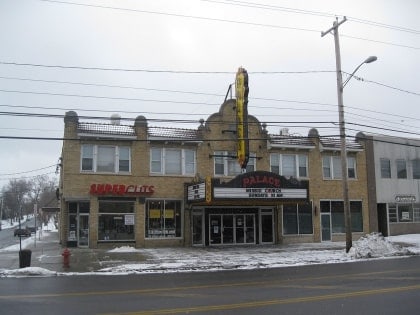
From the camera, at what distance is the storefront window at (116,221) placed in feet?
96.9

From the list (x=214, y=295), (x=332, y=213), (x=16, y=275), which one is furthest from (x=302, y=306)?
(x=332, y=213)

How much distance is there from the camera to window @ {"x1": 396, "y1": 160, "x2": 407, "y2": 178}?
3984 cm

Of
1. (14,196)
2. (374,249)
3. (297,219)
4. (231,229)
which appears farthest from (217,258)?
(14,196)

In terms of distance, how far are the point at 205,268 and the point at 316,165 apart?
17455 mm

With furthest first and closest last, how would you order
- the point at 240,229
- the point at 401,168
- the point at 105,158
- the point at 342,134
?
the point at 401,168 < the point at 240,229 < the point at 105,158 < the point at 342,134

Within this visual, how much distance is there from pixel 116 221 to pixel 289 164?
1278cm

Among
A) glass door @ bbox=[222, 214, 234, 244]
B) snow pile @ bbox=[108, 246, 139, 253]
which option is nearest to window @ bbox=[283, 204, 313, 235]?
glass door @ bbox=[222, 214, 234, 244]

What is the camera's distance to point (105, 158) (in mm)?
30125

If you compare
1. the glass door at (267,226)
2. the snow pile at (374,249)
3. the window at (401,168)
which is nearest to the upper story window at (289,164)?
the glass door at (267,226)

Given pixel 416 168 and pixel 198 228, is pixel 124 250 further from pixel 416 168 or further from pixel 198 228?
pixel 416 168

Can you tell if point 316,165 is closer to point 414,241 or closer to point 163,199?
point 414,241

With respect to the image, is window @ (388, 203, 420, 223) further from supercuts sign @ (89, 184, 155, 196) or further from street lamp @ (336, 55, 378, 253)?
supercuts sign @ (89, 184, 155, 196)

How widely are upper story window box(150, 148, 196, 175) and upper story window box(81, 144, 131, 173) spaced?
1.67 m

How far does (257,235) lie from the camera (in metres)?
33.4
